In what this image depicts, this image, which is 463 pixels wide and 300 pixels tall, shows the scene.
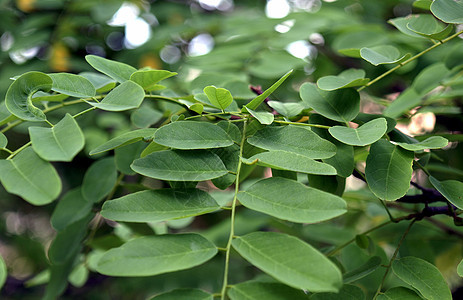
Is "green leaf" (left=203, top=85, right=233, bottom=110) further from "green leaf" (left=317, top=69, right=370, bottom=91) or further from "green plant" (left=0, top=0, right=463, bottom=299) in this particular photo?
"green leaf" (left=317, top=69, right=370, bottom=91)

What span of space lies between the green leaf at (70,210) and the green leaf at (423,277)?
47cm

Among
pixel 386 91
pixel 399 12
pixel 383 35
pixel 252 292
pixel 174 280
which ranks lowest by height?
pixel 174 280

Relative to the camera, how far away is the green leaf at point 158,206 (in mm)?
460

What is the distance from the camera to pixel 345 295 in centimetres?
48

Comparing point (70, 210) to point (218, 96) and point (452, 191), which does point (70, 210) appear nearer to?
point (218, 96)

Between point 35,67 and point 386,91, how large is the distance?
1.07m

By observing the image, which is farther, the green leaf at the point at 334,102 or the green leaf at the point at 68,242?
the green leaf at the point at 68,242

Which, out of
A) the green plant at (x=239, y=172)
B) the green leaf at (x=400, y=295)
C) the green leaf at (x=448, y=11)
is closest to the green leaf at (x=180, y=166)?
the green plant at (x=239, y=172)

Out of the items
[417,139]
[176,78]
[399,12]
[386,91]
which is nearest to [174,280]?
[176,78]

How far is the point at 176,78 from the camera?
1322 mm

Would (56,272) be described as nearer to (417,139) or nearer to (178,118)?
(178,118)

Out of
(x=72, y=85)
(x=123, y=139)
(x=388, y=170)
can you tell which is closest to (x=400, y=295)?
(x=388, y=170)

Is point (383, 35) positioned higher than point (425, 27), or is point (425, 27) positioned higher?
point (425, 27)

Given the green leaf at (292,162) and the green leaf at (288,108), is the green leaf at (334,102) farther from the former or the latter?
the green leaf at (292,162)
